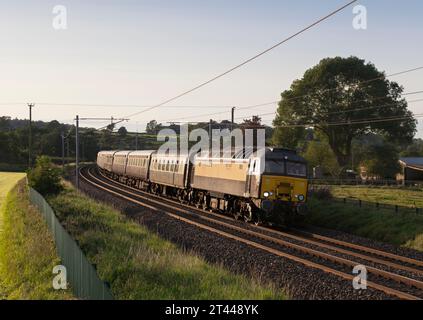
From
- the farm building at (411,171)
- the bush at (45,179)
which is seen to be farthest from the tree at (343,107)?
the bush at (45,179)

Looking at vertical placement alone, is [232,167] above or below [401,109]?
below

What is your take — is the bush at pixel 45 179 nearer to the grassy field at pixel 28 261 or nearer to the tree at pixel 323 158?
the grassy field at pixel 28 261

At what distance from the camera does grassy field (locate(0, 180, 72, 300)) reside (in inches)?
569

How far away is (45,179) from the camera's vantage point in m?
40.5

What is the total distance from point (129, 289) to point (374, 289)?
5312mm

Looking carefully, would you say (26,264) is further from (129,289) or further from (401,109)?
(401,109)

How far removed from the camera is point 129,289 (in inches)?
451

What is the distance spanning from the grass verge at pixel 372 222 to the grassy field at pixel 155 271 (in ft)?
27.8

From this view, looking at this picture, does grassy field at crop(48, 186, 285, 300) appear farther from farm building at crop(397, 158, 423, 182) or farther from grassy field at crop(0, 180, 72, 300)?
farm building at crop(397, 158, 423, 182)

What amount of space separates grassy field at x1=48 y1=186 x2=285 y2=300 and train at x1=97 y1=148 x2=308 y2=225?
5.37 m

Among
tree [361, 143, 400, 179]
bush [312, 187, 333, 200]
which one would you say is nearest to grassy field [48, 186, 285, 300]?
bush [312, 187, 333, 200]

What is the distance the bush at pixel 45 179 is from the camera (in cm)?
4028
